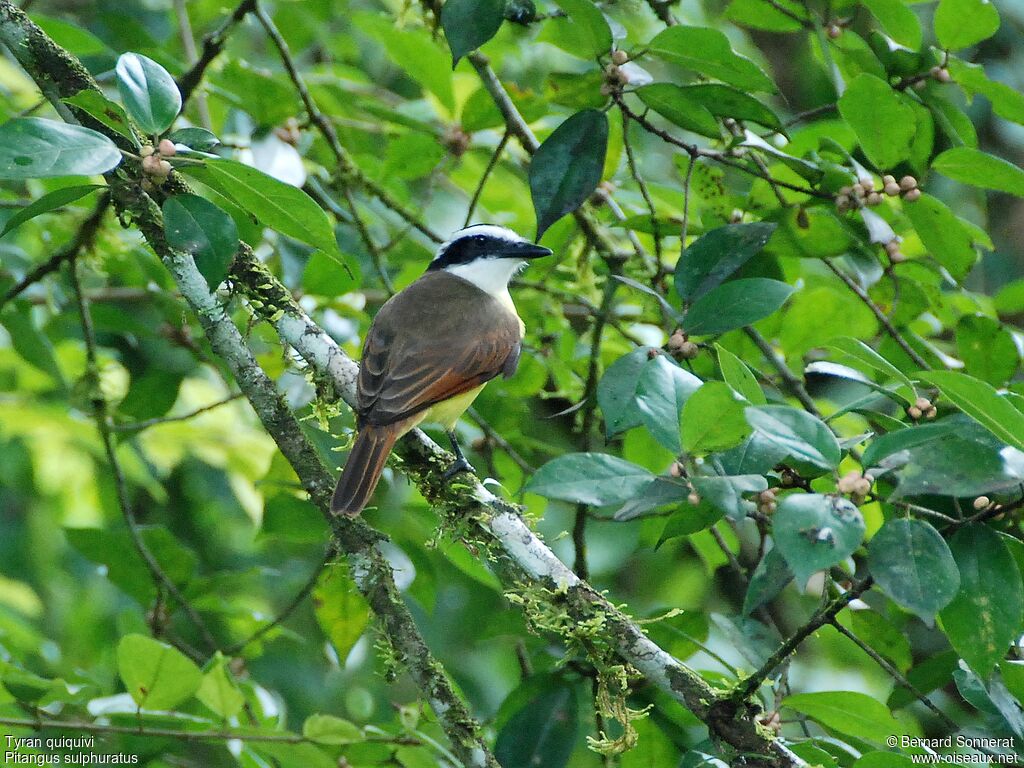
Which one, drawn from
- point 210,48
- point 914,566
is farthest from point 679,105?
point 210,48

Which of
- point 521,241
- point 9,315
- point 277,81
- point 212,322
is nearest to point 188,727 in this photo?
point 212,322

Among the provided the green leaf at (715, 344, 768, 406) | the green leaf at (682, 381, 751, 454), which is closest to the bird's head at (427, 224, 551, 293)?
the green leaf at (715, 344, 768, 406)

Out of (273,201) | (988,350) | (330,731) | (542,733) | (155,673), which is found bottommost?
(542,733)

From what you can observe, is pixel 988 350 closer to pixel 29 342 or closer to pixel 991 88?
pixel 991 88

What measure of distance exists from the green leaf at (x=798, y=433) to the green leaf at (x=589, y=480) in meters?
0.32

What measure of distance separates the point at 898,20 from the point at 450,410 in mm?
1690

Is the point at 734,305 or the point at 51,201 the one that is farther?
the point at 734,305

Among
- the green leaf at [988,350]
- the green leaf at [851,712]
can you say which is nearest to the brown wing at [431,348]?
the green leaf at [851,712]

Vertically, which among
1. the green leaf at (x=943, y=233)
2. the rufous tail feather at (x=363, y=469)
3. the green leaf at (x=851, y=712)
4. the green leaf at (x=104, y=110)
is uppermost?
the green leaf at (x=104, y=110)

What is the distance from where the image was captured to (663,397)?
2.00m

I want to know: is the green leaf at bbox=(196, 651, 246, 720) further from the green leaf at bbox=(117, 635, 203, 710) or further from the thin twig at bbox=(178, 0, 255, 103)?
the thin twig at bbox=(178, 0, 255, 103)

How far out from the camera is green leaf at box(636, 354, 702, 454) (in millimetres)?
1963

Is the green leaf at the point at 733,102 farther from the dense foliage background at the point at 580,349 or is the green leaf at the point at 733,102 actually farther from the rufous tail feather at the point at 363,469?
the rufous tail feather at the point at 363,469

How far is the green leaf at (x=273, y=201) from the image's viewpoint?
7.00ft
